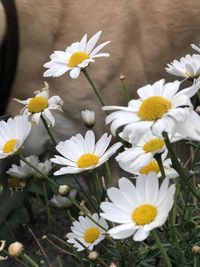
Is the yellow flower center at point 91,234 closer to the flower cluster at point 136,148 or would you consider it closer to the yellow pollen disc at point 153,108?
the flower cluster at point 136,148

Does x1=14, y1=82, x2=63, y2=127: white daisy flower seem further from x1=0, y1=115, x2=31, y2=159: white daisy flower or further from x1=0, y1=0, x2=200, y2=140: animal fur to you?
x1=0, y1=0, x2=200, y2=140: animal fur

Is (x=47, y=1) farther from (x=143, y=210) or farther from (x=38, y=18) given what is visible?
(x=143, y=210)

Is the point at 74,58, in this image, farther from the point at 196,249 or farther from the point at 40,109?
the point at 196,249

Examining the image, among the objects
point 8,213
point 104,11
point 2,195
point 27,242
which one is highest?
point 104,11

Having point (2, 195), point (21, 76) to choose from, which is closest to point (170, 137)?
point (21, 76)

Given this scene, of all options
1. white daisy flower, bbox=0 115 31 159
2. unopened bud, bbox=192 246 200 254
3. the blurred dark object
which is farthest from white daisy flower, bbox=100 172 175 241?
the blurred dark object
